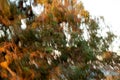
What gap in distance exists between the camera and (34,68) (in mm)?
11102

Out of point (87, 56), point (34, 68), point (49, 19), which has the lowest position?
point (34, 68)

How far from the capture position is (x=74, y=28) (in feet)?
38.3

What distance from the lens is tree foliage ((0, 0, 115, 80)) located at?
11070 mm

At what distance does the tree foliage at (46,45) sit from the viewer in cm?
1107

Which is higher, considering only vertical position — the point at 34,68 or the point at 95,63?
the point at 95,63

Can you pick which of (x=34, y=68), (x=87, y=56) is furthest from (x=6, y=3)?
(x=87, y=56)

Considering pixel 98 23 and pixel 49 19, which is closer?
pixel 49 19

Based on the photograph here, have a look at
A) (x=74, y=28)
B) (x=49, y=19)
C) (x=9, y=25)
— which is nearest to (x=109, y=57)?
(x=74, y=28)

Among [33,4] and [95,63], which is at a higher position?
[33,4]

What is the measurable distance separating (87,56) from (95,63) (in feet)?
1.60

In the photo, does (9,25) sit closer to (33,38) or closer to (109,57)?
(33,38)

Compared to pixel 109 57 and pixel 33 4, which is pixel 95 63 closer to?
pixel 109 57

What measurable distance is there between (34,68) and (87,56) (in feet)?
5.49

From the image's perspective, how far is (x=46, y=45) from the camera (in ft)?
36.9
